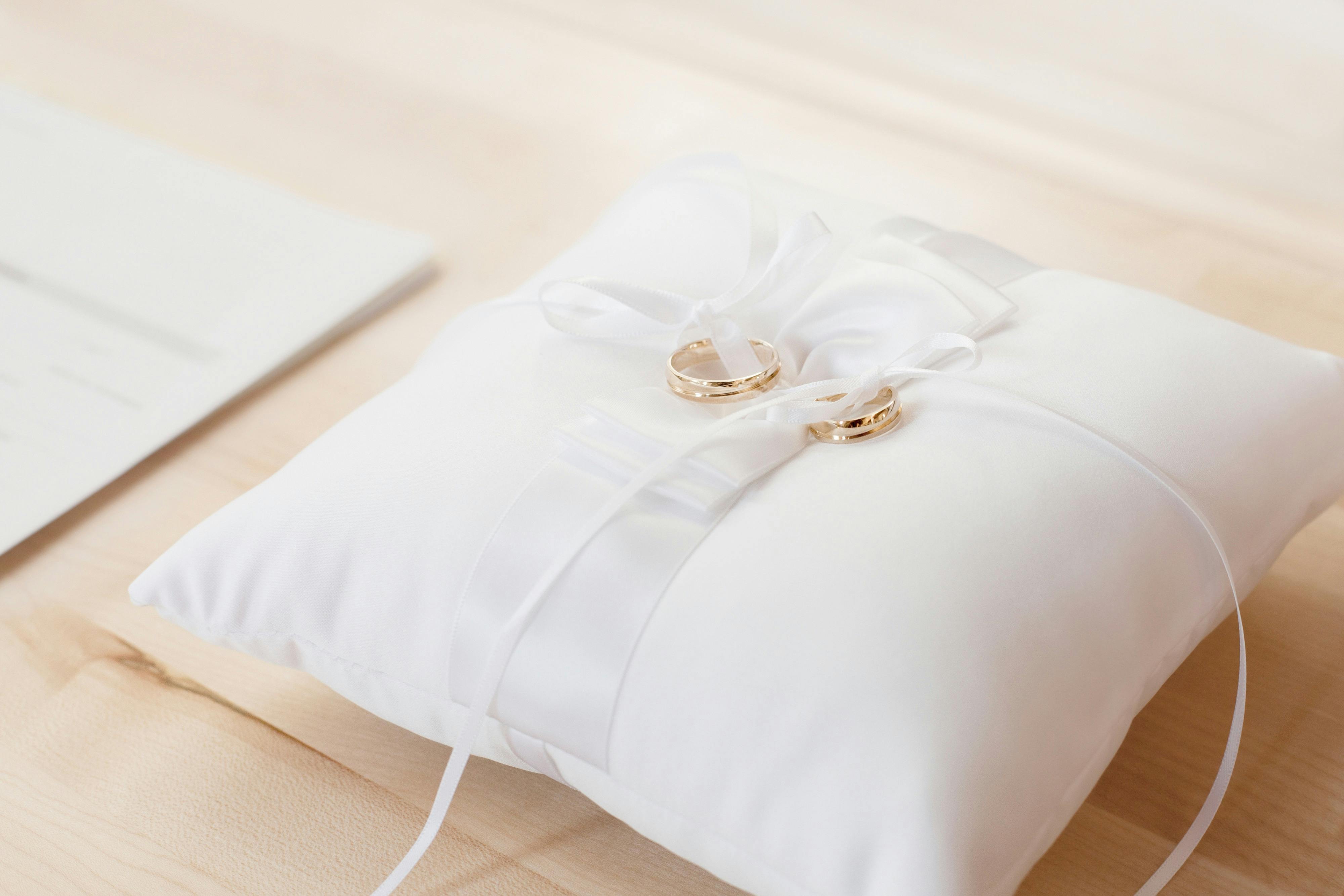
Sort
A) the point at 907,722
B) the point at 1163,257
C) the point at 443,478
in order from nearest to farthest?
the point at 907,722 < the point at 443,478 < the point at 1163,257

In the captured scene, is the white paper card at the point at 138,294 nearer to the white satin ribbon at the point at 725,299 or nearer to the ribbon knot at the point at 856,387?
the white satin ribbon at the point at 725,299

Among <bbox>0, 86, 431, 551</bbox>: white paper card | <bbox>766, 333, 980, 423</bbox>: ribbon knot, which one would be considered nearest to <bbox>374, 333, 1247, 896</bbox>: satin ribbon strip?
<bbox>766, 333, 980, 423</bbox>: ribbon knot

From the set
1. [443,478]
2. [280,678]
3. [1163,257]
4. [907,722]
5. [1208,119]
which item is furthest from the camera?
[1208,119]

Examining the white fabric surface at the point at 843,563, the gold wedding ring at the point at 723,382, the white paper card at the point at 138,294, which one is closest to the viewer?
the white fabric surface at the point at 843,563

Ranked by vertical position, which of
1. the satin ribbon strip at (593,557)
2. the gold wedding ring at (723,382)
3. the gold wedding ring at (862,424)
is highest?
the gold wedding ring at (862,424)

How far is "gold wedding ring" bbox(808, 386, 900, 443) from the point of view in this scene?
549mm

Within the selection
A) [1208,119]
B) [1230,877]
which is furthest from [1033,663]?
[1208,119]

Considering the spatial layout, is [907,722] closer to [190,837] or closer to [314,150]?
[190,837]

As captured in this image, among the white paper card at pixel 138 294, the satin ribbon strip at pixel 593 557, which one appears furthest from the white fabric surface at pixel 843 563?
the white paper card at pixel 138 294

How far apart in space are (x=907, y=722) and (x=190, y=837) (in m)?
0.38

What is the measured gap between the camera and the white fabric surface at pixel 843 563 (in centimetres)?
45

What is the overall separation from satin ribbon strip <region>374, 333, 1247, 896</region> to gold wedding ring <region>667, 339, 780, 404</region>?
2cm

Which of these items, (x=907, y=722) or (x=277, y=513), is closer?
(x=907, y=722)

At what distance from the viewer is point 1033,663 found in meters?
0.47
